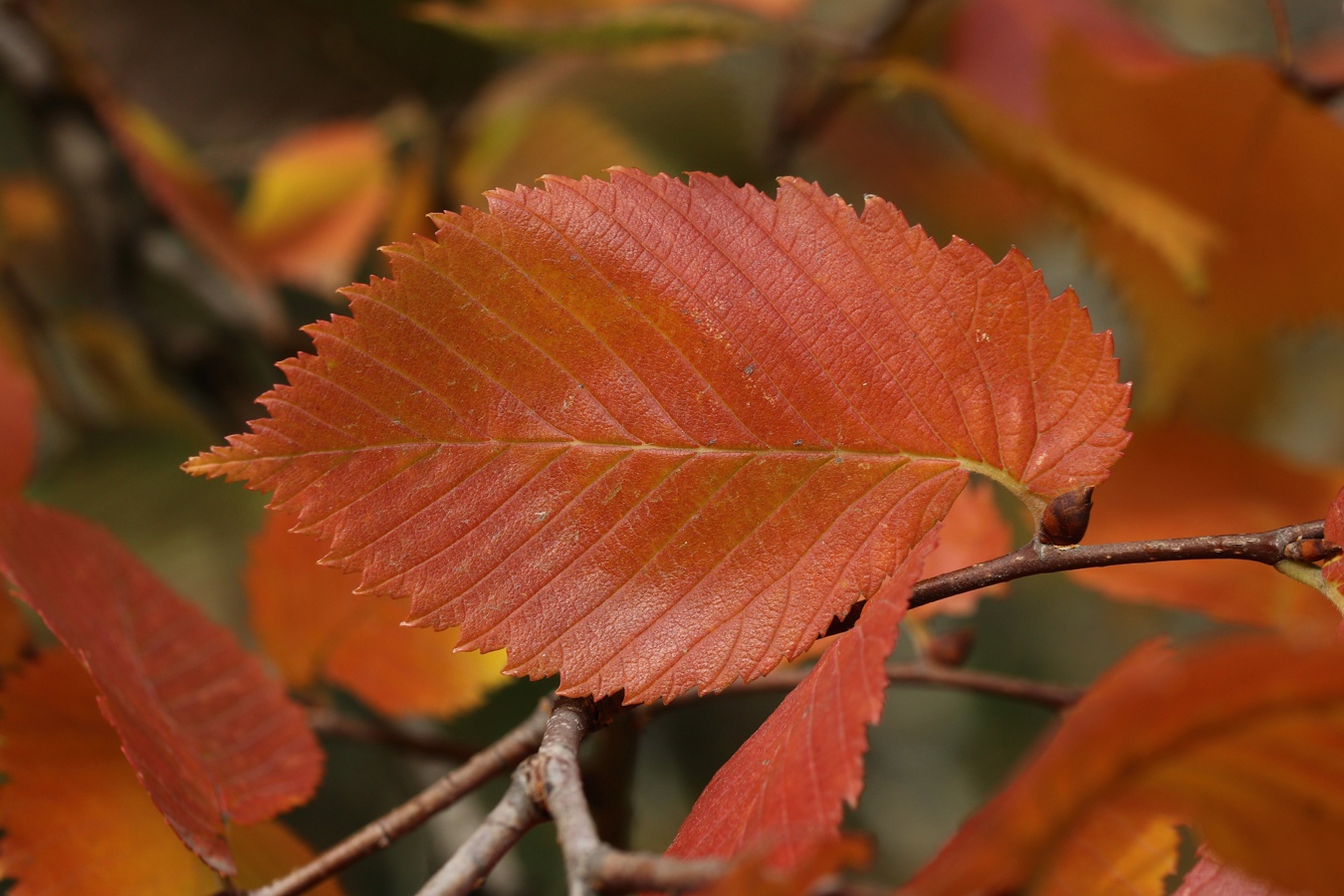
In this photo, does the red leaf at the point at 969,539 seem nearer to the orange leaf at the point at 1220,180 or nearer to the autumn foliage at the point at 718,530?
the autumn foliage at the point at 718,530

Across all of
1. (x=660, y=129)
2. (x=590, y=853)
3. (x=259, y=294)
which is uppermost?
(x=660, y=129)

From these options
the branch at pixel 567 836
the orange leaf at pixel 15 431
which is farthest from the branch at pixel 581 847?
the orange leaf at pixel 15 431

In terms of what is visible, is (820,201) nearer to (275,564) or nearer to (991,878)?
(991,878)

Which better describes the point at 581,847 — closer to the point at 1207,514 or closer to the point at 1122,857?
the point at 1122,857

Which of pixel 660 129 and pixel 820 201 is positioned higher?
pixel 660 129

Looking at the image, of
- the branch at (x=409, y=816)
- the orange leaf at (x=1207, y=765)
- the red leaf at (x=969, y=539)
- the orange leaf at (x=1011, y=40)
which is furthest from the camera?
the orange leaf at (x=1011, y=40)

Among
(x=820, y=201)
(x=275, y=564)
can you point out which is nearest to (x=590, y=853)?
(x=820, y=201)
